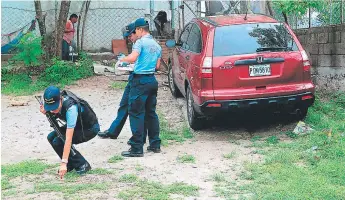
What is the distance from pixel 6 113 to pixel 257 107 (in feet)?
16.5

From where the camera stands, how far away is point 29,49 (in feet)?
39.8

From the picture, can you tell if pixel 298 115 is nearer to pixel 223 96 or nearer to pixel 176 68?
pixel 223 96

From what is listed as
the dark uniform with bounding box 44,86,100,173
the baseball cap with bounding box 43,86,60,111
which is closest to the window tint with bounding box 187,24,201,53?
the dark uniform with bounding box 44,86,100,173

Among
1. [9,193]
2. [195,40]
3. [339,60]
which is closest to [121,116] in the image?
[195,40]

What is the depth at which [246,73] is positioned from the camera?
702 cm

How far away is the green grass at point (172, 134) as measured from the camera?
7363 mm

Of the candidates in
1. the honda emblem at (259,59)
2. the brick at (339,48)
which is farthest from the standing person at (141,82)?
the brick at (339,48)

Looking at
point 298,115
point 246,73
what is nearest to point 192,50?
point 246,73

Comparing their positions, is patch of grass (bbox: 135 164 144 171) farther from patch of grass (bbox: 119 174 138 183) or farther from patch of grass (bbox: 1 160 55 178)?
patch of grass (bbox: 1 160 55 178)

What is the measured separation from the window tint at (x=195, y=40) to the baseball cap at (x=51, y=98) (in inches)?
111

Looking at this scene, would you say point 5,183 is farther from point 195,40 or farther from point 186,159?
point 195,40

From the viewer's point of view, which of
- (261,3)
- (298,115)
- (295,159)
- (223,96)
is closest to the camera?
(295,159)

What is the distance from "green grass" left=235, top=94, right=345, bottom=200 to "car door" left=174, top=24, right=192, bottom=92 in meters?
2.20

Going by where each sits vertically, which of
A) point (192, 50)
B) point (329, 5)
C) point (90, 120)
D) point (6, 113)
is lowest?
point (6, 113)
